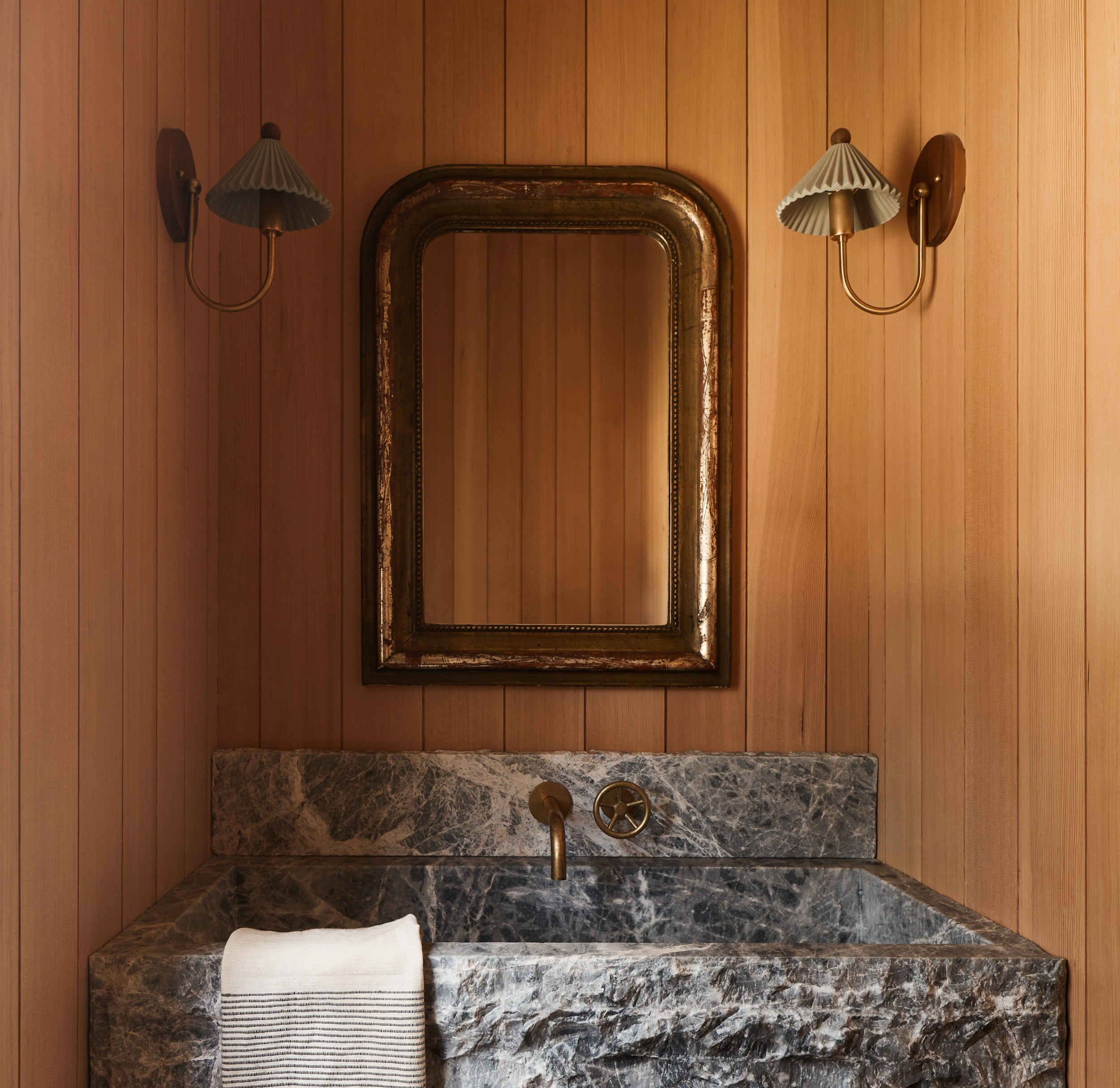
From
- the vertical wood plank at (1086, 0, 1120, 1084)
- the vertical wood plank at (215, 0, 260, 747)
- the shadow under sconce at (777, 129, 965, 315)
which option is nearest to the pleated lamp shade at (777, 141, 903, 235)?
the shadow under sconce at (777, 129, 965, 315)

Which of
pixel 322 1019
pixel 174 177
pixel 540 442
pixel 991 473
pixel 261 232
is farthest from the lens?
pixel 540 442

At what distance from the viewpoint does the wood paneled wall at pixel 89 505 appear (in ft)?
2.93

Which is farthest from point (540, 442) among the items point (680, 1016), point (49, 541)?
point (680, 1016)

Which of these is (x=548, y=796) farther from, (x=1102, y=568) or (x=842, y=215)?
(x=842, y=215)

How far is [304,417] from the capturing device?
1.50 meters

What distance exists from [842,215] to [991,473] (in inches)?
17.2

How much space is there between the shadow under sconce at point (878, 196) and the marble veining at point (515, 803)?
29.1 inches

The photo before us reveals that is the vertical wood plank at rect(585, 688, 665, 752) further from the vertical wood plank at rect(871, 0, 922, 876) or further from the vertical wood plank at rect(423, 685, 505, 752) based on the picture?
the vertical wood plank at rect(871, 0, 922, 876)

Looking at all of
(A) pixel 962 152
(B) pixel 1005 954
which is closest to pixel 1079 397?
(A) pixel 962 152

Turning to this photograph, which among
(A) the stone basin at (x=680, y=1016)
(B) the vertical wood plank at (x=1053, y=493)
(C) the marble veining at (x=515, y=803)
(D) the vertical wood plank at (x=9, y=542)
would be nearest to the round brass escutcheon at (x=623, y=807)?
(C) the marble veining at (x=515, y=803)

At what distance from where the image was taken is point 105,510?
1084 mm

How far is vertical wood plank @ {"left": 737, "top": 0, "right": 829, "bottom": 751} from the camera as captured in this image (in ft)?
4.94

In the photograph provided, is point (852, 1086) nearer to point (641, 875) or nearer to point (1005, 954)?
point (1005, 954)

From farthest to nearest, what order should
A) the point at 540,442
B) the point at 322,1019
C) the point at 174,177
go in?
the point at 540,442
the point at 174,177
the point at 322,1019
